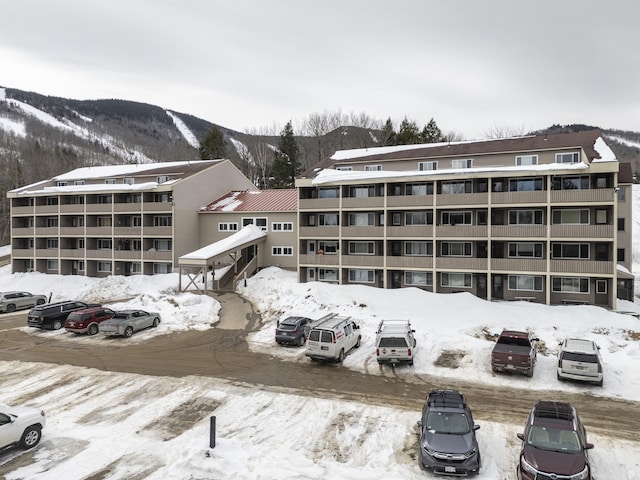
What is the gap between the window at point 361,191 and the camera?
126 feet

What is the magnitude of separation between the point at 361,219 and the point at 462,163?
10136 mm

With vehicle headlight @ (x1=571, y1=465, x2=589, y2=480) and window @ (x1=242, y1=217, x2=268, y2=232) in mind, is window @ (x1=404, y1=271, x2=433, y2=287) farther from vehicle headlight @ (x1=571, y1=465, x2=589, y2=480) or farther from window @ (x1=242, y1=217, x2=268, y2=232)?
vehicle headlight @ (x1=571, y1=465, x2=589, y2=480)

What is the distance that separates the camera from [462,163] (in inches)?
1490

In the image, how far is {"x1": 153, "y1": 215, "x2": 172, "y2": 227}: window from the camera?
46188mm

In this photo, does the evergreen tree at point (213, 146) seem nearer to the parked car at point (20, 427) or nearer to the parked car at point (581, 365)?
the parked car at point (20, 427)

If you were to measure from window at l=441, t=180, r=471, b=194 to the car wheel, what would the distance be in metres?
30.8

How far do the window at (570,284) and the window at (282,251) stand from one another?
23636 millimetres

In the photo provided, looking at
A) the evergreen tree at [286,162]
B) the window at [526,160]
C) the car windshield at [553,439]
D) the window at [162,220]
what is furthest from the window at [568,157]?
the evergreen tree at [286,162]

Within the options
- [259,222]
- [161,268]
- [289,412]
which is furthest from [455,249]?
[161,268]

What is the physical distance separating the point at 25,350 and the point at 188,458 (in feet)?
60.0

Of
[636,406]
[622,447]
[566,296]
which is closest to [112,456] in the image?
[622,447]

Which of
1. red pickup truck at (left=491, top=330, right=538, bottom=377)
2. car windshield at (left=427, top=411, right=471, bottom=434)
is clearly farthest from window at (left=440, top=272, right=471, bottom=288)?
car windshield at (left=427, top=411, right=471, bottom=434)

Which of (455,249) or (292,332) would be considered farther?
(455,249)

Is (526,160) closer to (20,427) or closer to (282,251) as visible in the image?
(282,251)
